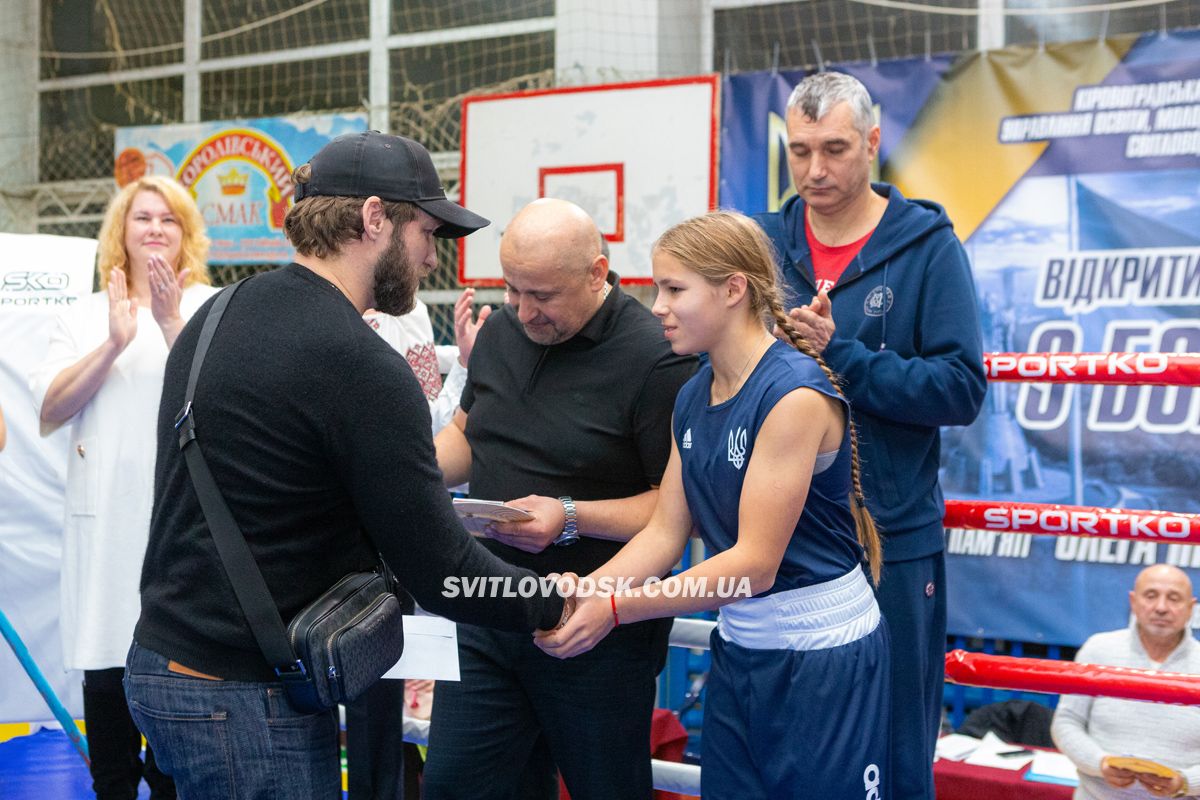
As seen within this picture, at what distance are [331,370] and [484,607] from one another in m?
0.51

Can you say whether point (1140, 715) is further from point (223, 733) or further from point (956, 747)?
point (223, 733)

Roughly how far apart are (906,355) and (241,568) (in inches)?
57.9

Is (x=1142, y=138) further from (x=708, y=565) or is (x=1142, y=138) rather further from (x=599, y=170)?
(x=708, y=565)

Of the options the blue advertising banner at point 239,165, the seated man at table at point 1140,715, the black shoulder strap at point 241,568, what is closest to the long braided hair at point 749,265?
the black shoulder strap at point 241,568

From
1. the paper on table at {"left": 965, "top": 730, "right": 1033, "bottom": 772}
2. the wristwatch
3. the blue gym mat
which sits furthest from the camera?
the paper on table at {"left": 965, "top": 730, "right": 1033, "bottom": 772}

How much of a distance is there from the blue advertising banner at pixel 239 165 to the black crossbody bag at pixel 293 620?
22.2ft

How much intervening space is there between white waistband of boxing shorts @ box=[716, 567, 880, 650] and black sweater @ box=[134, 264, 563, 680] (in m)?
0.65

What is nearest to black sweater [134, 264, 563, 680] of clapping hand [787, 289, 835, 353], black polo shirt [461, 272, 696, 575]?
black polo shirt [461, 272, 696, 575]

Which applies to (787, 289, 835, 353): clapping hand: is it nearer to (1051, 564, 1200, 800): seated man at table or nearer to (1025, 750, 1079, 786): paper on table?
(1051, 564, 1200, 800): seated man at table

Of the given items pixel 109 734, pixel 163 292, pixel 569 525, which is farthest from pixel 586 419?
pixel 109 734

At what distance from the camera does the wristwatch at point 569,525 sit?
2.67m

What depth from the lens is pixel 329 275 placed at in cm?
211

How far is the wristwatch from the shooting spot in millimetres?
2670

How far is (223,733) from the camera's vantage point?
6.54 ft
